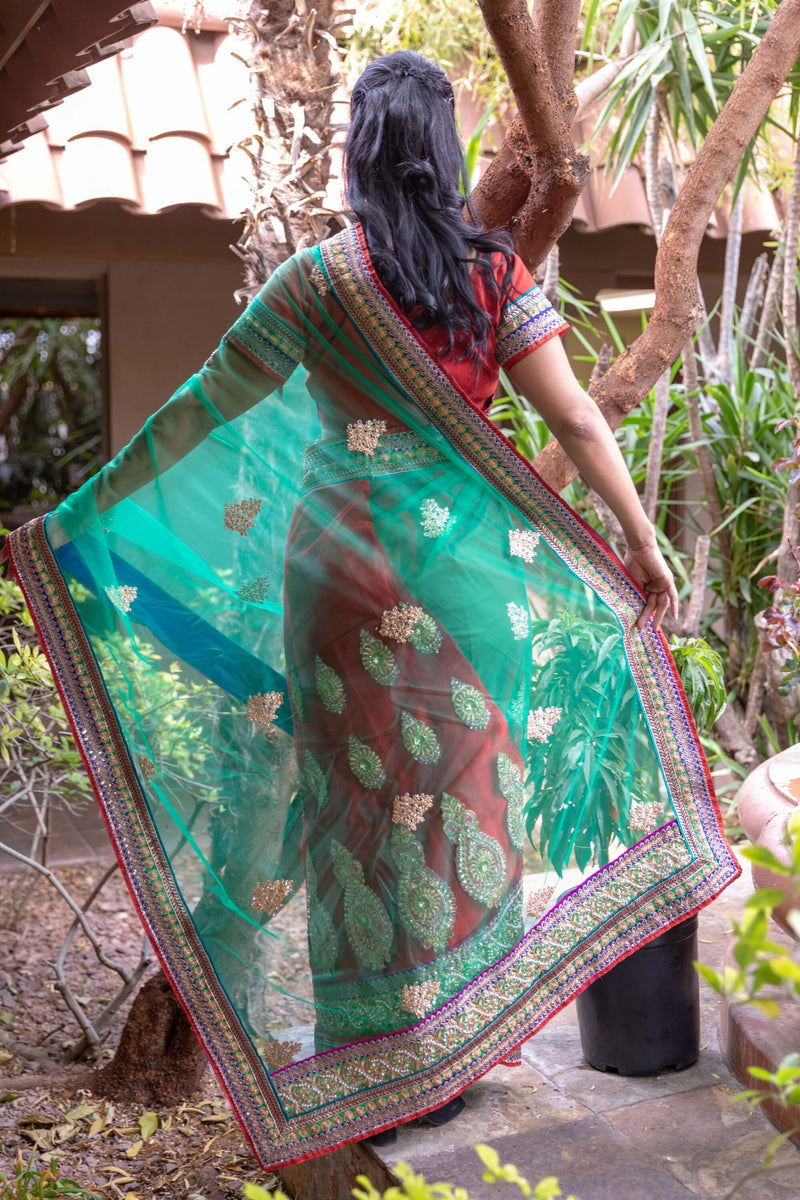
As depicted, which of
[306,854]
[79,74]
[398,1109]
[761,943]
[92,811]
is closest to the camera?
[761,943]

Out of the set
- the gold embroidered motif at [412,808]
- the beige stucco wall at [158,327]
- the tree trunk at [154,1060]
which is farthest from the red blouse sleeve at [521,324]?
the beige stucco wall at [158,327]

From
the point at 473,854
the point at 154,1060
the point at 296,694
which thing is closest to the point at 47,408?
the point at 154,1060

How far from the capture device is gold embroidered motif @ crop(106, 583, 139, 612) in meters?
1.98

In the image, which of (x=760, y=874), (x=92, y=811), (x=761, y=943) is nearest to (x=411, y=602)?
(x=760, y=874)

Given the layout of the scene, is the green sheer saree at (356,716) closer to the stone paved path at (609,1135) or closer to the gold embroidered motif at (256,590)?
the gold embroidered motif at (256,590)

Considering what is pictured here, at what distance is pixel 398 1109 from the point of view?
1.77 meters

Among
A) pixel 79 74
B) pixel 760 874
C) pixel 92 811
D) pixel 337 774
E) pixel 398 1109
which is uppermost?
pixel 79 74

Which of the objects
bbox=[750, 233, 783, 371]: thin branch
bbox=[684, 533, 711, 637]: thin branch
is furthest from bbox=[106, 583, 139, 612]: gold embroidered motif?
bbox=[750, 233, 783, 371]: thin branch

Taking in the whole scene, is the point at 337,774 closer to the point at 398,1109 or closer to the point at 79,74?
the point at 398,1109

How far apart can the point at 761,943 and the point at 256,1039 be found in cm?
131

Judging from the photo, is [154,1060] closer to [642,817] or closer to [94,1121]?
[94,1121]

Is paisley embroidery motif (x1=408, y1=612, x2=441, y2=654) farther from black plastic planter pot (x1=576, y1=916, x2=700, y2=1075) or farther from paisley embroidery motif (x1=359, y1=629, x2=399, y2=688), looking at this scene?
black plastic planter pot (x1=576, y1=916, x2=700, y2=1075)

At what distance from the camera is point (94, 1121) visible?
2508mm

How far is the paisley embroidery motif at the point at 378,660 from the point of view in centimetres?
178
